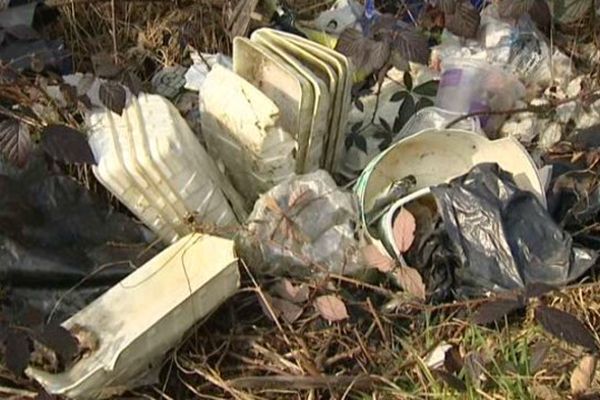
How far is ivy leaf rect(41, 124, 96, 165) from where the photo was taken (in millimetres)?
2244

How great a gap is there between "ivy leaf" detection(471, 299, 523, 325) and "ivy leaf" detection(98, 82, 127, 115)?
0.92m

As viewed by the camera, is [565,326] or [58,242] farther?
[58,242]

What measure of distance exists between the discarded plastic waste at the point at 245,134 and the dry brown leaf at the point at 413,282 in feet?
1.26

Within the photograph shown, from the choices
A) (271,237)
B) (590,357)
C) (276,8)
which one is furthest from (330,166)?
(590,357)

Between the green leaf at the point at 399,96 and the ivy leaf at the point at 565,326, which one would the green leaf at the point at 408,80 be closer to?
the green leaf at the point at 399,96

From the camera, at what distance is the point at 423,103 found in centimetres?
273

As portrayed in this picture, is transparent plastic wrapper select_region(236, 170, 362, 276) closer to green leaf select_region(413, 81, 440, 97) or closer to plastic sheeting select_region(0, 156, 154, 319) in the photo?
plastic sheeting select_region(0, 156, 154, 319)

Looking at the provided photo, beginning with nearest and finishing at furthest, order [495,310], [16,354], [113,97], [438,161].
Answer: [16,354] → [495,310] → [113,97] → [438,161]

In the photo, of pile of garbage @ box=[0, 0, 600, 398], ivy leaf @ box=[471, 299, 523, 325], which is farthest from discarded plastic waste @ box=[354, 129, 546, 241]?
ivy leaf @ box=[471, 299, 523, 325]

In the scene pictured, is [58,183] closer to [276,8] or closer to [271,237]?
[271,237]

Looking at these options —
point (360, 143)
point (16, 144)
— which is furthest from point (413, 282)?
point (16, 144)

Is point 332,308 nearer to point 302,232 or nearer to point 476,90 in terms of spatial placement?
point 302,232

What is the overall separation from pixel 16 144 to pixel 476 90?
1181 mm

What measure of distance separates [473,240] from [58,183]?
954 mm
